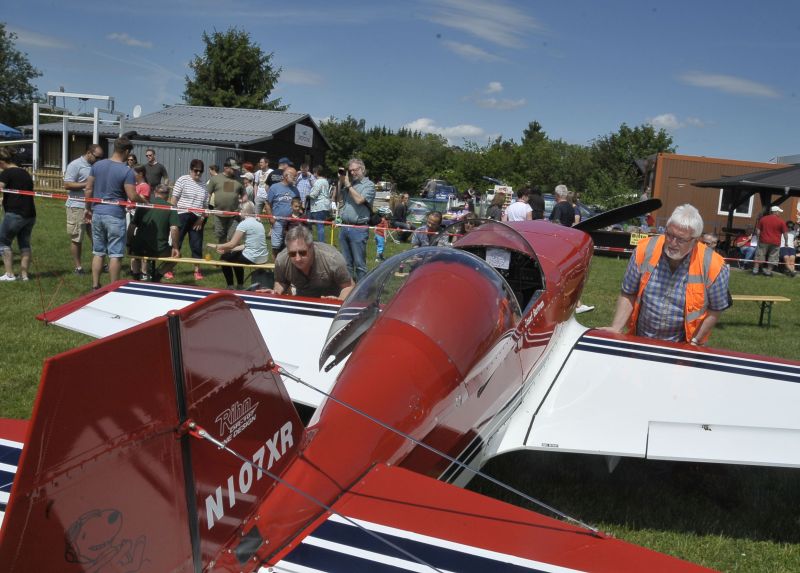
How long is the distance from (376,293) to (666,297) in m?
2.54

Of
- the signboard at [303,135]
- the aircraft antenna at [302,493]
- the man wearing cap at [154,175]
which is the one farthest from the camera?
the signboard at [303,135]

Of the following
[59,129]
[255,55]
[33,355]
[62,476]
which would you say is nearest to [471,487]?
[62,476]

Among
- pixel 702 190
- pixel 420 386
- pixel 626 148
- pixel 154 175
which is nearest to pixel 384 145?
pixel 626 148

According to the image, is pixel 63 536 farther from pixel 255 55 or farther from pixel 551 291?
pixel 255 55

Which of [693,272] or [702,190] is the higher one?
[702,190]

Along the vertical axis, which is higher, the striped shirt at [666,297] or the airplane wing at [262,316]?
the striped shirt at [666,297]

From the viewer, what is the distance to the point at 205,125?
3641 centimetres

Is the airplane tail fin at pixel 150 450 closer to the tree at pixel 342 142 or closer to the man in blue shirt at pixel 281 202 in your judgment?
the man in blue shirt at pixel 281 202

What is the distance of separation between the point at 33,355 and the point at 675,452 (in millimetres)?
5331

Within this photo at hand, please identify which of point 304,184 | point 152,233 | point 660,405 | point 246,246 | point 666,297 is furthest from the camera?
point 304,184

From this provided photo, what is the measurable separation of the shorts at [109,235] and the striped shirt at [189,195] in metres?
2.45

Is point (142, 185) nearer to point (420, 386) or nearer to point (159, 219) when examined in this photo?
point (159, 219)

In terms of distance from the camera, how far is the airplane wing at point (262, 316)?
441cm

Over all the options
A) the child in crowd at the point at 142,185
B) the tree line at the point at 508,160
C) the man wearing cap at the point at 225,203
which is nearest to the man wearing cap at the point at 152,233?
the man wearing cap at the point at 225,203
